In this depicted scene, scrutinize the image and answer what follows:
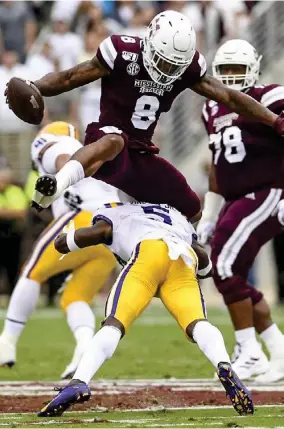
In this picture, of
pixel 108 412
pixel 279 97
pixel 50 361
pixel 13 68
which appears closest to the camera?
pixel 108 412

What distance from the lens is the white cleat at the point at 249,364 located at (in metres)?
6.57

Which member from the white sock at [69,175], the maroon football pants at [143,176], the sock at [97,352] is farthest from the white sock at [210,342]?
the white sock at [69,175]

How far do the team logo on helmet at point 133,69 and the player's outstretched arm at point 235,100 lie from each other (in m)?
0.32

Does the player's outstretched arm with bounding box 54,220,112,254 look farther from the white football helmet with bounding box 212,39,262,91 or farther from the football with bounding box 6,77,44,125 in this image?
the white football helmet with bounding box 212,39,262,91

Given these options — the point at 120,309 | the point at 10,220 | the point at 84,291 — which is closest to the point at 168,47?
the point at 120,309

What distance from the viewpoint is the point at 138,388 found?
607 centimetres

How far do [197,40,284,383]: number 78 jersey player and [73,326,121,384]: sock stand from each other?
174 cm

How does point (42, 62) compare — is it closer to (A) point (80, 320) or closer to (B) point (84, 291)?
(B) point (84, 291)

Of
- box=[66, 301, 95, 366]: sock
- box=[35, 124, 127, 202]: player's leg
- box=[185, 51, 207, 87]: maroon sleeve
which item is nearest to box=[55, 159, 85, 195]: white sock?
box=[35, 124, 127, 202]: player's leg

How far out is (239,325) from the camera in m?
6.62

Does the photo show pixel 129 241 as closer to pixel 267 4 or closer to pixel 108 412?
pixel 108 412

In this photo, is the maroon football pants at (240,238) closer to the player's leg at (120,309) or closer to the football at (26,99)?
the player's leg at (120,309)

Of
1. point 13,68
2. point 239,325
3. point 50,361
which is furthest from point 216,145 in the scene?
point 13,68

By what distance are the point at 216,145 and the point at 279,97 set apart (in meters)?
0.53
